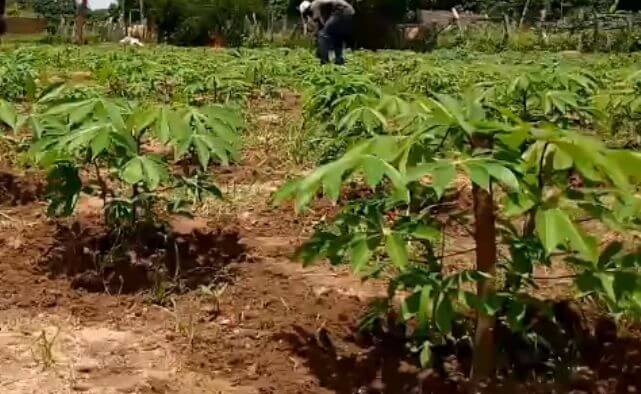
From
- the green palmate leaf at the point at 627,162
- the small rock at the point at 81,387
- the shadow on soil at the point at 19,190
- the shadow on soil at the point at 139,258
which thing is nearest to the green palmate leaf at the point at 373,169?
the green palmate leaf at the point at 627,162

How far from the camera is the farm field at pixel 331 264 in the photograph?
1679 millimetres

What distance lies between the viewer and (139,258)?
2.77 m

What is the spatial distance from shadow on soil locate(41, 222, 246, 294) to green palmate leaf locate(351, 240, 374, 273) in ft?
3.43

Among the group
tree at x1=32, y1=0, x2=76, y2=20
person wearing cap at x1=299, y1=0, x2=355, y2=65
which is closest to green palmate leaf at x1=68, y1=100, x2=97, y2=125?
person wearing cap at x1=299, y1=0, x2=355, y2=65

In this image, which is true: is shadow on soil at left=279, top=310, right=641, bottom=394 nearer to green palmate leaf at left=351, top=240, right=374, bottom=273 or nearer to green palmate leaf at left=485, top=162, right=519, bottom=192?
green palmate leaf at left=351, top=240, right=374, bottom=273

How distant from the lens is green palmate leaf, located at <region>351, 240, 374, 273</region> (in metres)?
1.66

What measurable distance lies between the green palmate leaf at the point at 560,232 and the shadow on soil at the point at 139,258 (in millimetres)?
1332

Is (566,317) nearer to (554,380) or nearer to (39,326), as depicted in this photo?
(554,380)

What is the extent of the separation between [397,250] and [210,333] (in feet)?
2.82

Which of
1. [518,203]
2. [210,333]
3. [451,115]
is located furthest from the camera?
[210,333]

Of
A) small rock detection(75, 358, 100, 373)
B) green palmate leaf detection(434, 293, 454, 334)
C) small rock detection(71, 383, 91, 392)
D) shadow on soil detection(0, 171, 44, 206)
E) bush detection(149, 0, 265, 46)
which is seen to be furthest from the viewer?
bush detection(149, 0, 265, 46)

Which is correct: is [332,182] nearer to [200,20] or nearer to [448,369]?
[448,369]

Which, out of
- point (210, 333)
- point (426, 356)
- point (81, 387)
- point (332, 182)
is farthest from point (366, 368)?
point (332, 182)

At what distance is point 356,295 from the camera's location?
2584 millimetres
